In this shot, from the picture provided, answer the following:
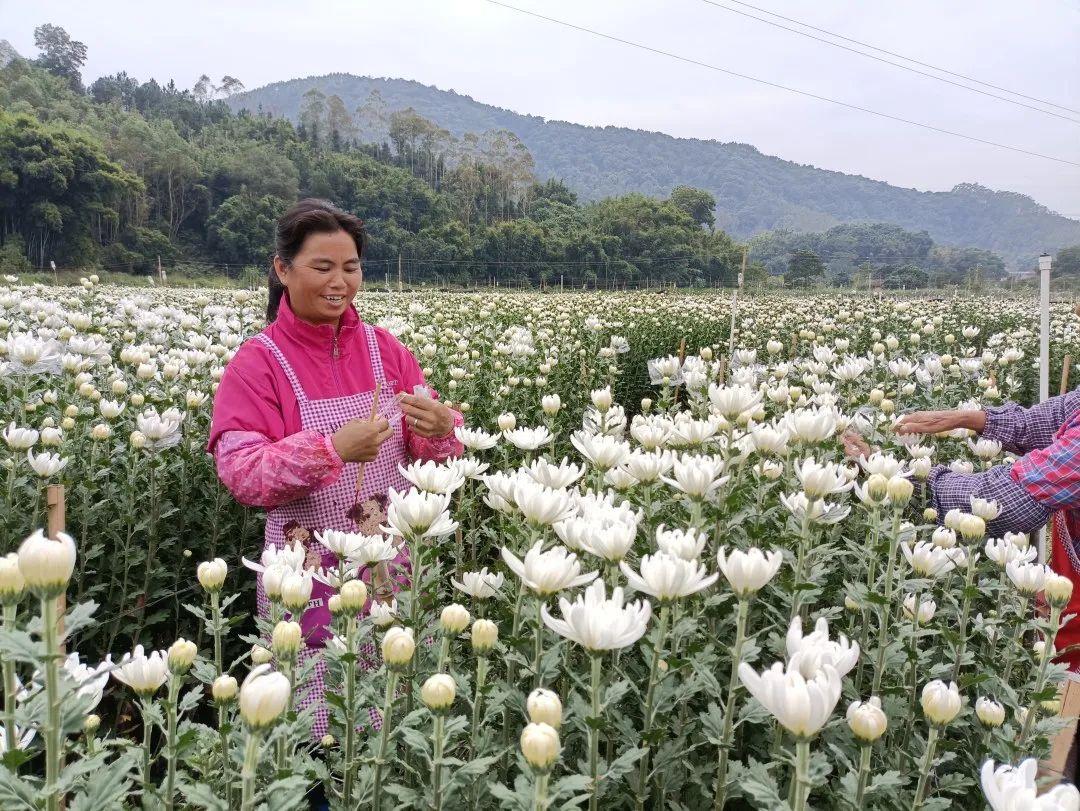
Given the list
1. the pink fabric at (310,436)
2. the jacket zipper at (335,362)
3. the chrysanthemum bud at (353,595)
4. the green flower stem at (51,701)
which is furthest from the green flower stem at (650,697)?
the jacket zipper at (335,362)

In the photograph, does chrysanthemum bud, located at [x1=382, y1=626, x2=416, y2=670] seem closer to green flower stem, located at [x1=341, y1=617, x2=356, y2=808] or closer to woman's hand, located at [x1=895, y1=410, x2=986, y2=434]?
green flower stem, located at [x1=341, y1=617, x2=356, y2=808]

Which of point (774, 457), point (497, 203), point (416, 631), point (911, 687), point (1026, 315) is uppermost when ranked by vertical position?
point (497, 203)

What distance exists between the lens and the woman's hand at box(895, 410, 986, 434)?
9.32 ft

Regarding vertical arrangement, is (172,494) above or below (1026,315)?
below

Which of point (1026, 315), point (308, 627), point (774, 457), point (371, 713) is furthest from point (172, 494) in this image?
point (1026, 315)

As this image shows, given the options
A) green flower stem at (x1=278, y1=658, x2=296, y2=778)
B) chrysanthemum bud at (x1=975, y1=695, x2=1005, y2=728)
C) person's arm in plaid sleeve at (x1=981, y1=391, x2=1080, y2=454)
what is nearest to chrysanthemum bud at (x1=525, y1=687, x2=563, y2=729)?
green flower stem at (x1=278, y1=658, x2=296, y2=778)

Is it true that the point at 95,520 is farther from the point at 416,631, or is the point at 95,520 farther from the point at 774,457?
the point at 774,457

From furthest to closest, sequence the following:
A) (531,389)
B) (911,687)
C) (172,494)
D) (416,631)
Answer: (531,389) → (172,494) → (911,687) → (416,631)

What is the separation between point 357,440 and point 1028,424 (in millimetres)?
2506

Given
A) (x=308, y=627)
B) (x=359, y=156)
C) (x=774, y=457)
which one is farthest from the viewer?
(x=359, y=156)

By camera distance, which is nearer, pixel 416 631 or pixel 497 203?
pixel 416 631

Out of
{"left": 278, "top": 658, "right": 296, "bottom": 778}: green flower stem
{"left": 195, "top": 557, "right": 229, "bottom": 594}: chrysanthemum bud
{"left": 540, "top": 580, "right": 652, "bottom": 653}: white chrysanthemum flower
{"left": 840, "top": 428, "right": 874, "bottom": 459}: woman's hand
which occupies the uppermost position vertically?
{"left": 840, "top": 428, "right": 874, "bottom": 459}: woman's hand

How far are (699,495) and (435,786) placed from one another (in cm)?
83

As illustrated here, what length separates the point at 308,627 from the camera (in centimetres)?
239
